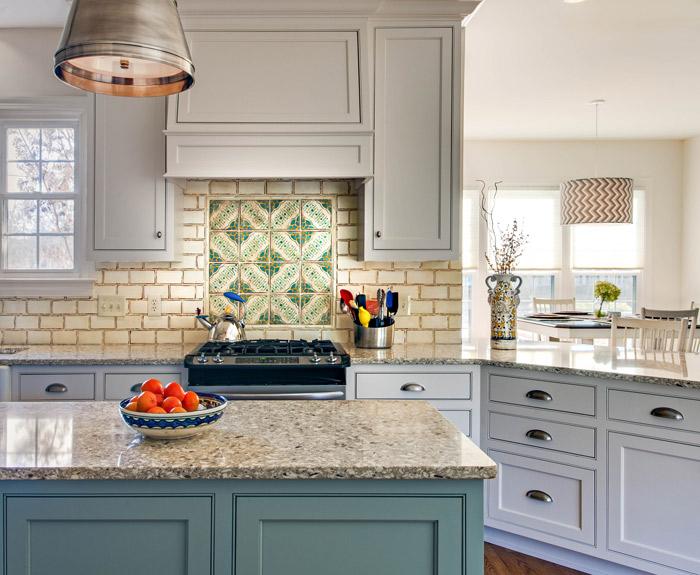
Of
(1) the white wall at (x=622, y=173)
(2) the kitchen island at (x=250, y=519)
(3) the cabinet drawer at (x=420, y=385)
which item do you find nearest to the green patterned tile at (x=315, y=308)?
(3) the cabinet drawer at (x=420, y=385)

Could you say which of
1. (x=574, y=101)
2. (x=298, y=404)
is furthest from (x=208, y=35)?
(x=574, y=101)

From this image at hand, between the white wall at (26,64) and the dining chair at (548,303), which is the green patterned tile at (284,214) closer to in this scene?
the white wall at (26,64)

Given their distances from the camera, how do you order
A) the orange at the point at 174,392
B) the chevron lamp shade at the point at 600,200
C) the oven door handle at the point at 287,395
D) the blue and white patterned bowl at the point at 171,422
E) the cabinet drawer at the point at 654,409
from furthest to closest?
the chevron lamp shade at the point at 600,200
the oven door handle at the point at 287,395
the cabinet drawer at the point at 654,409
the orange at the point at 174,392
the blue and white patterned bowl at the point at 171,422

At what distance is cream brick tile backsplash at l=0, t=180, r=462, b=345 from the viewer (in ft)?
12.0

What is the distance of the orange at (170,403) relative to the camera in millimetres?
1634

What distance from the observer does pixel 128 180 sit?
339 cm

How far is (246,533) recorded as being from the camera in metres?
1.51

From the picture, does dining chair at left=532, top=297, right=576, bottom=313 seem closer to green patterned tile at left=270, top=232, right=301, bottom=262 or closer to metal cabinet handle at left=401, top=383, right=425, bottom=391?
green patterned tile at left=270, top=232, right=301, bottom=262

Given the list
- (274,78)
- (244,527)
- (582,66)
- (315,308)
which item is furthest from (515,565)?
(582,66)

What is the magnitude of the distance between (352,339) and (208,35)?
184cm

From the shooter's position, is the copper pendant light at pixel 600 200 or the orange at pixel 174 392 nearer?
the orange at pixel 174 392

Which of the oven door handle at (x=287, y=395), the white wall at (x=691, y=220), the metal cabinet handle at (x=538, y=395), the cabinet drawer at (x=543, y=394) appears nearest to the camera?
the cabinet drawer at (x=543, y=394)

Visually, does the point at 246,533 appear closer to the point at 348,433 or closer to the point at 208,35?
the point at 348,433

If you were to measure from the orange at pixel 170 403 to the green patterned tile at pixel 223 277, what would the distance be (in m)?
2.11
